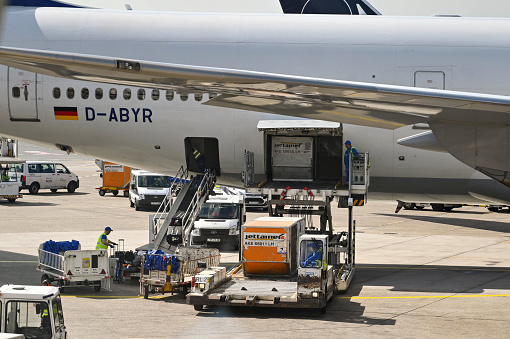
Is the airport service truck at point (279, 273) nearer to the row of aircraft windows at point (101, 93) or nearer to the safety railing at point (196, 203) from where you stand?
the safety railing at point (196, 203)

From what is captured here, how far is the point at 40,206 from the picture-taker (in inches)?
1709

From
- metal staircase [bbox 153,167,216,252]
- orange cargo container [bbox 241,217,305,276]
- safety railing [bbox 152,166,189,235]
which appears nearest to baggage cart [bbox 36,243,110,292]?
metal staircase [bbox 153,167,216,252]

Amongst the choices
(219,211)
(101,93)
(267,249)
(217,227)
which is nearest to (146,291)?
(267,249)

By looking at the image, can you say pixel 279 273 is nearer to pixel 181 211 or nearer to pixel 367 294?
pixel 367 294

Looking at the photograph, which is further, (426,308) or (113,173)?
(113,173)

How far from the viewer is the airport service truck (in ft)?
49.2

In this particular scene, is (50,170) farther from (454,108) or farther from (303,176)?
(454,108)

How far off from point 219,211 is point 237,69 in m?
9.80

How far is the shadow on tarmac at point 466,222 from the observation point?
1337 inches

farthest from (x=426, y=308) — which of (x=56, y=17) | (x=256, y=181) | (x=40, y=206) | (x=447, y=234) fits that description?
(x=40, y=206)

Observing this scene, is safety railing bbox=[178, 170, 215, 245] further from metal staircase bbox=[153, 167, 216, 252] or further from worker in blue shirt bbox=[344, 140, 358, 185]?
worker in blue shirt bbox=[344, 140, 358, 185]

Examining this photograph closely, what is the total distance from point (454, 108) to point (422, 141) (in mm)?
3409

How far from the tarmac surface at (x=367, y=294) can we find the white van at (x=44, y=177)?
16.3 meters

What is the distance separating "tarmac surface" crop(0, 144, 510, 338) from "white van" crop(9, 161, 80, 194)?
1634cm
